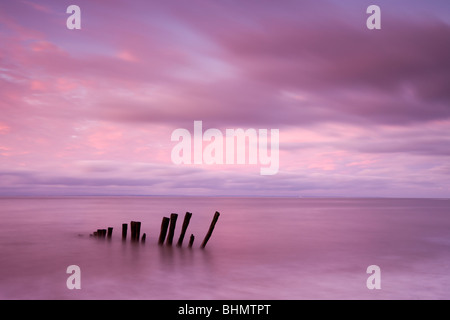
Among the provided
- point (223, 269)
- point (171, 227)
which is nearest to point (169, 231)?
point (171, 227)

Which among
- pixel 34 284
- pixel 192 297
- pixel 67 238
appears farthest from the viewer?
pixel 67 238

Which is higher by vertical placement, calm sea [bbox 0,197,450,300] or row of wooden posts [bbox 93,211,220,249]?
row of wooden posts [bbox 93,211,220,249]

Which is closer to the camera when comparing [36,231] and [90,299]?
[90,299]

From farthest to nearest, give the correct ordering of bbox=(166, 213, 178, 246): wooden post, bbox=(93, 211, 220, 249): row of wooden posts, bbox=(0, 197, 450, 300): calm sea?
bbox=(166, 213, 178, 246): wooden post < bbox=(93, 211, 220, 249): row of wooden posts < bbox=(0, 197, 450, 300): calm sea

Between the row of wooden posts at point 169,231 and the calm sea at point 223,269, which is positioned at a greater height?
the row of wooden posts at point 169,231

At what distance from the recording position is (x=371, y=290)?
1008cm

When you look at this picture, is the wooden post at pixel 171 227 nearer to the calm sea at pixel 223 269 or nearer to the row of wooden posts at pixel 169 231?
the row of wooden posts at pixel 169 231

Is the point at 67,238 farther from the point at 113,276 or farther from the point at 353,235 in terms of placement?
the point at 353,235

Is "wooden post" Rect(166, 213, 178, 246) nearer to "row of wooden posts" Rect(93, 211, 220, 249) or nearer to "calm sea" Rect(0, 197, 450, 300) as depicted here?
"row of wooden posts" Rect(93, 211, 220, 249)

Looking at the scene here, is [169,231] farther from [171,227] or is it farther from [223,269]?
[223,269]

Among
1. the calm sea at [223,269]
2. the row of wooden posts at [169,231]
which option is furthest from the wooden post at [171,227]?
the calm sea at [223,269]

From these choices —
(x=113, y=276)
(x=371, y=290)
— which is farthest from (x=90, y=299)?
(x=371, y=290)

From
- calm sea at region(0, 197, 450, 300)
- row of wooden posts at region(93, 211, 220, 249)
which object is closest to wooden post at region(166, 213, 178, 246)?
row of wooden posts at region(93, 211, 220, 249)
